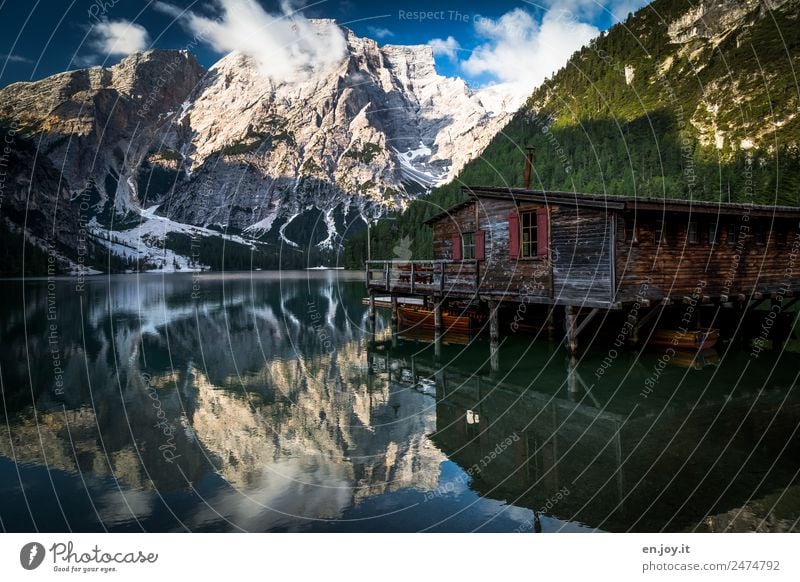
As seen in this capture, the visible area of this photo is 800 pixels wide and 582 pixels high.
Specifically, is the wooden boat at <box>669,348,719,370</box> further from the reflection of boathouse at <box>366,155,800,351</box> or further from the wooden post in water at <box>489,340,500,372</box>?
the wooden post in water at <box>489,340,500,372</box>

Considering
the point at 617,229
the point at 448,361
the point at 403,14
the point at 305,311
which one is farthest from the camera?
the point at 305,311

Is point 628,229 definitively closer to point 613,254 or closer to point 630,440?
point 613,254

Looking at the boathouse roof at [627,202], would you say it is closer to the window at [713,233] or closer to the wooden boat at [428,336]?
the window at [713,233]

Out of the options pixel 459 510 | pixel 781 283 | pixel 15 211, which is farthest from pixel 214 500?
pixel 15 211

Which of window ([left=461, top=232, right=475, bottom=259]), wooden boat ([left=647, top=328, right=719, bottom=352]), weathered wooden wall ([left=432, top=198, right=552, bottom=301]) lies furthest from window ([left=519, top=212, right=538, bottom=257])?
wooden boat ([left=647, top=328, right=719, bottom=352])

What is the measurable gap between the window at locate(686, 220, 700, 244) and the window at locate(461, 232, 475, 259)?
999 centimetres

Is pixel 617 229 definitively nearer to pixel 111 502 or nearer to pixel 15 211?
pixel 111 502

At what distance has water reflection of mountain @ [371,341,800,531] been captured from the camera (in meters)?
8.27

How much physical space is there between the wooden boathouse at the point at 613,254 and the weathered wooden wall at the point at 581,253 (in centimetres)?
4

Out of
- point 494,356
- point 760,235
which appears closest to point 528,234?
point 494,356

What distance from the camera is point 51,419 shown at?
47.6 feet

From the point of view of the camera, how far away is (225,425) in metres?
13.9

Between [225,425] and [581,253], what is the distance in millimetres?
14977

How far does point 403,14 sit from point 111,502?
12021 mm
